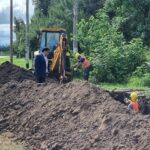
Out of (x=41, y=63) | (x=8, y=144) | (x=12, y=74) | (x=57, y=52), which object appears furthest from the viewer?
(x=12, y=74)

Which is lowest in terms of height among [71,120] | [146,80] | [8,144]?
[146,80]

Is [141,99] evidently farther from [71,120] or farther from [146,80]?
[146,80]

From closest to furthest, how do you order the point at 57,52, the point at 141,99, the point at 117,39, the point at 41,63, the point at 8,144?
the point at 8,144, the point at 141,99, the point at 41,63, the point at 57,52, the point at 117,39

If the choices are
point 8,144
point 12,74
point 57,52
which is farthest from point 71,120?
point 12,74

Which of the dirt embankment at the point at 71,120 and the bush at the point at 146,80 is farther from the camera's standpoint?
the bush at the point at 146,80

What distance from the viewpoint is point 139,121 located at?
37.6 feet

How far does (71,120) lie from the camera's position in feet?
43.8

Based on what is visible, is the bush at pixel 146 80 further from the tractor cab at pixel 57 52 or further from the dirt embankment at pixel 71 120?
the dirt embankment at pixel 71 120

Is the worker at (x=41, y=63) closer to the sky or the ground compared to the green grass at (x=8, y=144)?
closer to the sky

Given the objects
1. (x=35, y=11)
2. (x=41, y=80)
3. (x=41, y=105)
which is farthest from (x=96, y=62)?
(x=35, y=11)

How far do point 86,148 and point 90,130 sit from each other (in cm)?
99

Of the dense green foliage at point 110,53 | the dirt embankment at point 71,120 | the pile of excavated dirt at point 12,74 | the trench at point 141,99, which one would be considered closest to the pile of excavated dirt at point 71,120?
the dirt embankment at point 71,120

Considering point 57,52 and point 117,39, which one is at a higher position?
point 57,52

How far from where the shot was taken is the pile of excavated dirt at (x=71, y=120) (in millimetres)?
11047
